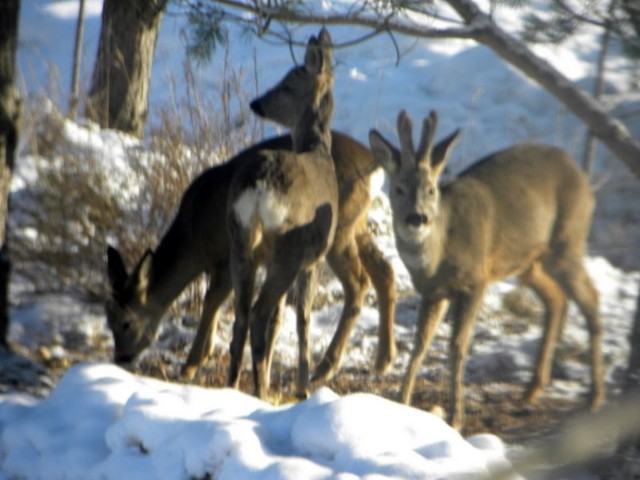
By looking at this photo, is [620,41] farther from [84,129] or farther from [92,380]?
[84,129]

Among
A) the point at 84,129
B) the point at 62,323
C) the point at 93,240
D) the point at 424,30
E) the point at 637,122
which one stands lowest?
the point at 62,323

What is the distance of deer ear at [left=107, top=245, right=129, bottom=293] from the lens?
6496mm

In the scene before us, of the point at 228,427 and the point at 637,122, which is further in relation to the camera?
the point at 637,122

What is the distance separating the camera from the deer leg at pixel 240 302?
19.0 feet

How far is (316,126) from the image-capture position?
659 cm

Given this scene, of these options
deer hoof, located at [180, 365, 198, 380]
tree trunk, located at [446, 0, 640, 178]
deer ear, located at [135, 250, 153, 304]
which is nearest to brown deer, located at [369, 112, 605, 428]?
tree trunk, located at [446, 0, 640, 178]

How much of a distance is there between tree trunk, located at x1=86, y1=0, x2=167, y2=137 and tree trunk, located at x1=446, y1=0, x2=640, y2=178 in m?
5.86

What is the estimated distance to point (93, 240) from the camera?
299 inches

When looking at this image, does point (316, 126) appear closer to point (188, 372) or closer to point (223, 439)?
point (188, 372)

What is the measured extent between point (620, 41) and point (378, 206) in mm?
5564

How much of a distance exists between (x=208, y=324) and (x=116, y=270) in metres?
0.68

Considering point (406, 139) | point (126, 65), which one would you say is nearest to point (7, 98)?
point (406, 139)

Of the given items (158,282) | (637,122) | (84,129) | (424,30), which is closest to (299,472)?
(424,30)

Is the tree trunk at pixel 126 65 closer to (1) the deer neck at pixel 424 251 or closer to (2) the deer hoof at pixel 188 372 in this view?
(2) the deer hoof at pixel 188 372
